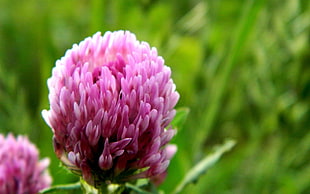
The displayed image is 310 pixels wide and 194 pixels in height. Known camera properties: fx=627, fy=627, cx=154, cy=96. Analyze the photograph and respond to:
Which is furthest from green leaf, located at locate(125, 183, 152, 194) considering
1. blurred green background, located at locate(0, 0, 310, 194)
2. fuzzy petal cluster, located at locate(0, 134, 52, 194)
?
blurred green background, located at locate(0, 0, 310, 194)

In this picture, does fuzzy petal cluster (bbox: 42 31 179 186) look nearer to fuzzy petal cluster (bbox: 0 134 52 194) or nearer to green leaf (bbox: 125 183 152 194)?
green leaf (bbox: 125 183 152 194)

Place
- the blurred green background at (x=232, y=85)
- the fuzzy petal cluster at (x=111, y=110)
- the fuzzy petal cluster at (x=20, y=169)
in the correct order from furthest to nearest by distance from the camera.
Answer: the blurred green background at (x=232, y=85) < the fuzzy petal cluster at (x=20, y=169) < the fuzzy petal cluster at (x=111, y=110)

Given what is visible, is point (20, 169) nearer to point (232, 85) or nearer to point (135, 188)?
point (135, 188)

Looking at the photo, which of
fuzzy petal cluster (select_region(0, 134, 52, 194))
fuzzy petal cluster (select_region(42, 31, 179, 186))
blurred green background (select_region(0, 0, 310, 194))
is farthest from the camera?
blurred green background (select_region(0, 0, 310, 194))

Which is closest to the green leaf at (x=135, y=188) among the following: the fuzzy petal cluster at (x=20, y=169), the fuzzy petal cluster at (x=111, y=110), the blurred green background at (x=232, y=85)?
the fuzzy petal cluster at (x=111, y=110)

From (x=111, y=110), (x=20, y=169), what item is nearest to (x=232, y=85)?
(x=20, y=169)

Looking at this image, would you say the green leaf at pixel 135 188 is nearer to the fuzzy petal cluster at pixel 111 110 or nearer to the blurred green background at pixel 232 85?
the fuzzy petal cluster at pixel 111 110

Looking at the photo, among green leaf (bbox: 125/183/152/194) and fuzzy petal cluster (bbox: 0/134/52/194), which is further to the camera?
fuzzy petal cluster (bbox: 0/134/52/194)
